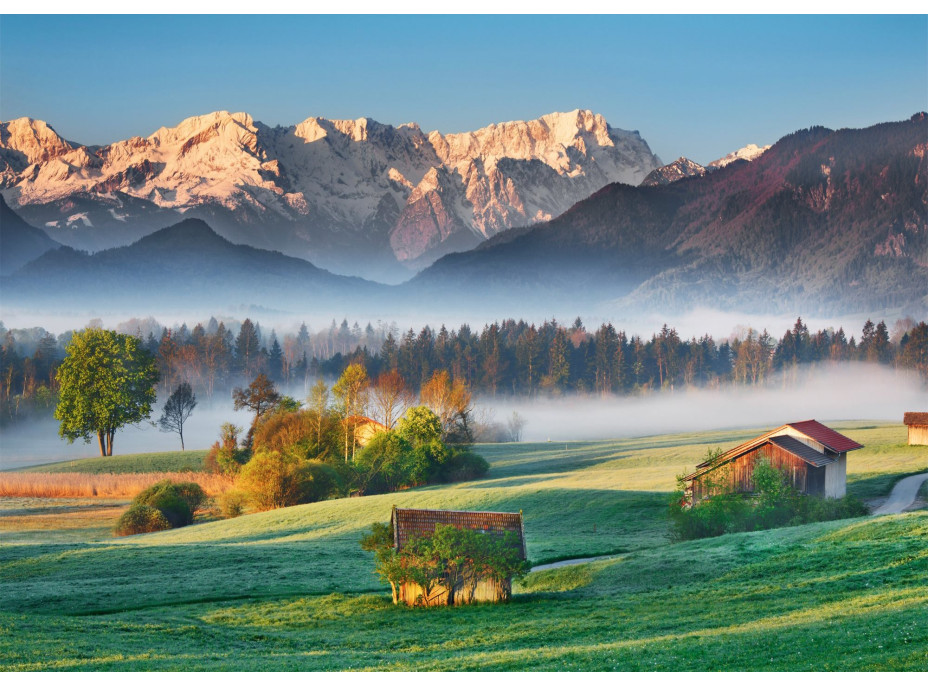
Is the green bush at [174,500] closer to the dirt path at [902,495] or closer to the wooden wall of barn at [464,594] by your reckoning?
the wooden wall of barn at [464,594]

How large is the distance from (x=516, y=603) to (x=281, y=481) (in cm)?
4217

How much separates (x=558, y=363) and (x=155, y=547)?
5851 inches

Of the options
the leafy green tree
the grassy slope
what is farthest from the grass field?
the leafy green tree

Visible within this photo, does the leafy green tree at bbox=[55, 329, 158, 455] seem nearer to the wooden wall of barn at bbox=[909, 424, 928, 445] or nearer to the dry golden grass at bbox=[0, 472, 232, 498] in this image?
the dry golden grass at bbox=[0, 472, 232, 498]

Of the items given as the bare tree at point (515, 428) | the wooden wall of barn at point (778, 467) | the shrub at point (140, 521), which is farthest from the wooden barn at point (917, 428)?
the bare tree at point (515, 428)

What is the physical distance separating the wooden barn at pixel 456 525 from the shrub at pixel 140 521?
36255 millimetres

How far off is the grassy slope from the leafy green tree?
15.4ft

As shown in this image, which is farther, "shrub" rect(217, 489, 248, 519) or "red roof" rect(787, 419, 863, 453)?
"shrub" rect(217, 489, 248, 519)

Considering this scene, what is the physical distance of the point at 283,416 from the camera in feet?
305

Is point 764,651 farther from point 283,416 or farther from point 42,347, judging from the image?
point 42,347

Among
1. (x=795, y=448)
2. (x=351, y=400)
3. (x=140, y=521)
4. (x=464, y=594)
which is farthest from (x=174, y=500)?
(x=795, y=448)

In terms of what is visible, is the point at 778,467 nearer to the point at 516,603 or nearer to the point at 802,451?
the point at 802,451

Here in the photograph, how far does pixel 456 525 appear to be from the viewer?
40750 millimetres

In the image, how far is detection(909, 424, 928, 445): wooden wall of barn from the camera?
85.9 meters
